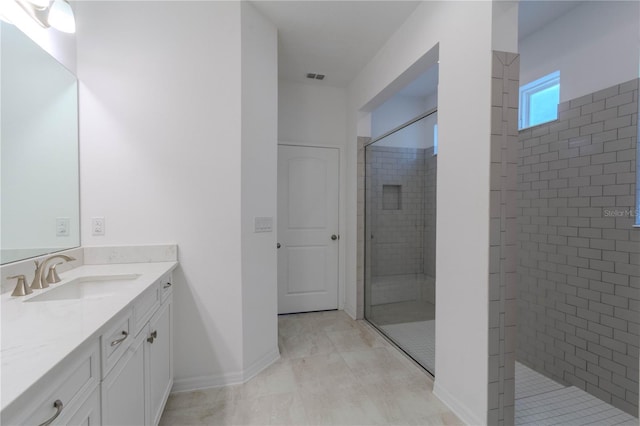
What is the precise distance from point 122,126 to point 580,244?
338 cm

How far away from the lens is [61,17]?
163 centimetres

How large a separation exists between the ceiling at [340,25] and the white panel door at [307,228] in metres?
0.98

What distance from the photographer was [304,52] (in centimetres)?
278

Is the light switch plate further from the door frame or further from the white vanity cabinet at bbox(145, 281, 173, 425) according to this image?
the door frame

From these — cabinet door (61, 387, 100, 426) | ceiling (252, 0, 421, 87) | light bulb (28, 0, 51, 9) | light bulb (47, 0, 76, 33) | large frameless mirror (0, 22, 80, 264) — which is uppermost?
ceiling (252, 0, 421, 87)

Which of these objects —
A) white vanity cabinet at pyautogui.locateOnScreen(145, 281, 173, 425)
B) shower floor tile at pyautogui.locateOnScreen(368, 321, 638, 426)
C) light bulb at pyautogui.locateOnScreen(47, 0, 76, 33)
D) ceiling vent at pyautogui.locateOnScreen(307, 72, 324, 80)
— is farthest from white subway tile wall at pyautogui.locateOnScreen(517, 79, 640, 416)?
light bulb at pyautogui.locateOnScreen(47, 0, 76, 33)

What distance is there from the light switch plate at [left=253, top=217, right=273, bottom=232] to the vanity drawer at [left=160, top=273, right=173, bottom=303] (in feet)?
2.14

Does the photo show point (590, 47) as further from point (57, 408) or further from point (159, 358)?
point (159, 358)

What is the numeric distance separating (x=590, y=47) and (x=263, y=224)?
283 centimetres

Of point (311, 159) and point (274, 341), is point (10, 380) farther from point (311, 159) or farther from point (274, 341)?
point (311, 159)

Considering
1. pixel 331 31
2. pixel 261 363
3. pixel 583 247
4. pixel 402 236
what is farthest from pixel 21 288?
pixel 583 247

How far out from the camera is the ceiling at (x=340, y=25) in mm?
2174

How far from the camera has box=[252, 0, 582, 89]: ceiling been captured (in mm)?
2174

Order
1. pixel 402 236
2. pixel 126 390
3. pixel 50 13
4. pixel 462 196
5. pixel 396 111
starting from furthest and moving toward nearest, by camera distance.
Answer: pixel 396 111 < pixel 402 236 < pixel 462 196 < pixel 50 13 < pixel 126 390
